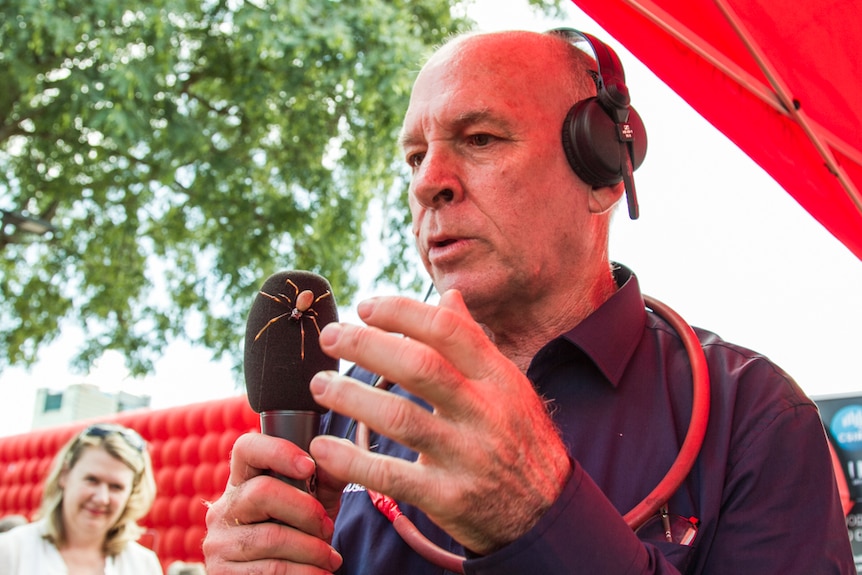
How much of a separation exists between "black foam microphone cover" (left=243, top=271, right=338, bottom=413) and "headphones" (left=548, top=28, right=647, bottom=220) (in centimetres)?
62

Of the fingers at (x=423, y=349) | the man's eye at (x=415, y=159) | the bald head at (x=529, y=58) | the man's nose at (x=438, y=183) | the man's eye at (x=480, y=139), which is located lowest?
the fingers at (x=423, y=349)

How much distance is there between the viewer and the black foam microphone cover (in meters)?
0.97

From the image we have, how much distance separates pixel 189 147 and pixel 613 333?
20.9ft

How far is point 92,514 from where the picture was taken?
4047 mm

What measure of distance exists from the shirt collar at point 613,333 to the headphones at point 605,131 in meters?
0.16

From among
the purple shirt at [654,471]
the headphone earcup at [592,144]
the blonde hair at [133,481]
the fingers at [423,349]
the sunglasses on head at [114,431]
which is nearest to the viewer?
the fingers at [423,349]

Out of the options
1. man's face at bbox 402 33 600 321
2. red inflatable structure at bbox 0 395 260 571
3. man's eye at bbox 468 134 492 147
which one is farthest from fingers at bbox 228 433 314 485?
red inflatable structure at bbox 0 395 260 571

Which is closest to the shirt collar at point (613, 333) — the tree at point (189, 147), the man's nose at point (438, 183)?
the man's nose at point (438, 183)

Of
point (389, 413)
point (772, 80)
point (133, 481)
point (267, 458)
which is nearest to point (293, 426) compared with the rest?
point (267, 458)

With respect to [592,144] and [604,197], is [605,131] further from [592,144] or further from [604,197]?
[604,197]

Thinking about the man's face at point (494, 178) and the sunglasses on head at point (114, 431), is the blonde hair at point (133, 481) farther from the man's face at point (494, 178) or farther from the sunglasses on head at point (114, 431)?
the man's face at point (494, 178)

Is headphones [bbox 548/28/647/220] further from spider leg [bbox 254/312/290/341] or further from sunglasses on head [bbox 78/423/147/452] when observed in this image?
sunglasses on head [bbox 78/423/147/452]

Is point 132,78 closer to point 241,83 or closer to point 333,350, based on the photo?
point 241,83

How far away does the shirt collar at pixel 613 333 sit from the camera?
131 centimetres
